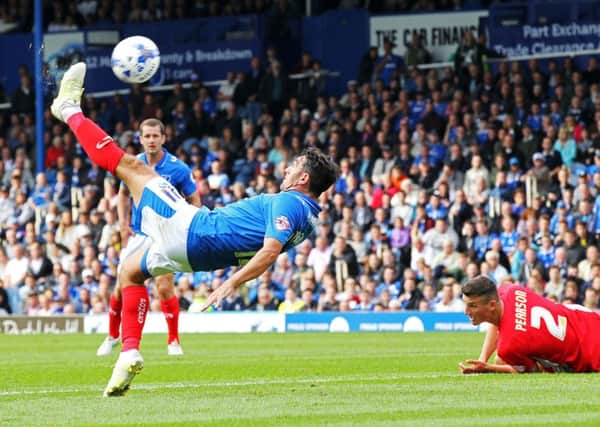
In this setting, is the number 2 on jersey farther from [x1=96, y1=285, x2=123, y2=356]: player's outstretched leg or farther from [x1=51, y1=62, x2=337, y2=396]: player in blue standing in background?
[x1=96, y1=285, x2=123, y2=356]: player's outstretched leg

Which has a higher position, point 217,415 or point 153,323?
point 217,415

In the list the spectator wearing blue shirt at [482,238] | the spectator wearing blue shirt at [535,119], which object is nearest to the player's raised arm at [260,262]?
the spectator wearing blue shirt at [482,238]

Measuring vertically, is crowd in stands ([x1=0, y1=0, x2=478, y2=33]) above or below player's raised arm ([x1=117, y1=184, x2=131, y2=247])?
above

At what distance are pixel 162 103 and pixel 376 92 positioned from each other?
5678mm

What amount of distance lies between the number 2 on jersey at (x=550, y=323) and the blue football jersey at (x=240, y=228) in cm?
198

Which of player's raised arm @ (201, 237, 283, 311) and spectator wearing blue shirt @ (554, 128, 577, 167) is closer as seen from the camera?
player's raised arm @ (201, 237, 283, 311)

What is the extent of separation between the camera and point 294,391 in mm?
11078

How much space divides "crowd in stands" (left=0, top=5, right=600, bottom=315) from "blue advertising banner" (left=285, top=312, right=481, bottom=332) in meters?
0.68

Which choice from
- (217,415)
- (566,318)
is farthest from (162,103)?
(217,415)

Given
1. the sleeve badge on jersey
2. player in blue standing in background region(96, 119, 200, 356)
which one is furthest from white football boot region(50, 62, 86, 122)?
player in blue standing in background region(96, 119, 200, 356)

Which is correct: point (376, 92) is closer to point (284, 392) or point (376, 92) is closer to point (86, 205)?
point (86, 205)

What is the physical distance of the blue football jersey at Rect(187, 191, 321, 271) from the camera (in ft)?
34.9

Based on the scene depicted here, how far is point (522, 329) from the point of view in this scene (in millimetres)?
11555

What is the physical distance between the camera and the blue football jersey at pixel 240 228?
1063cm
